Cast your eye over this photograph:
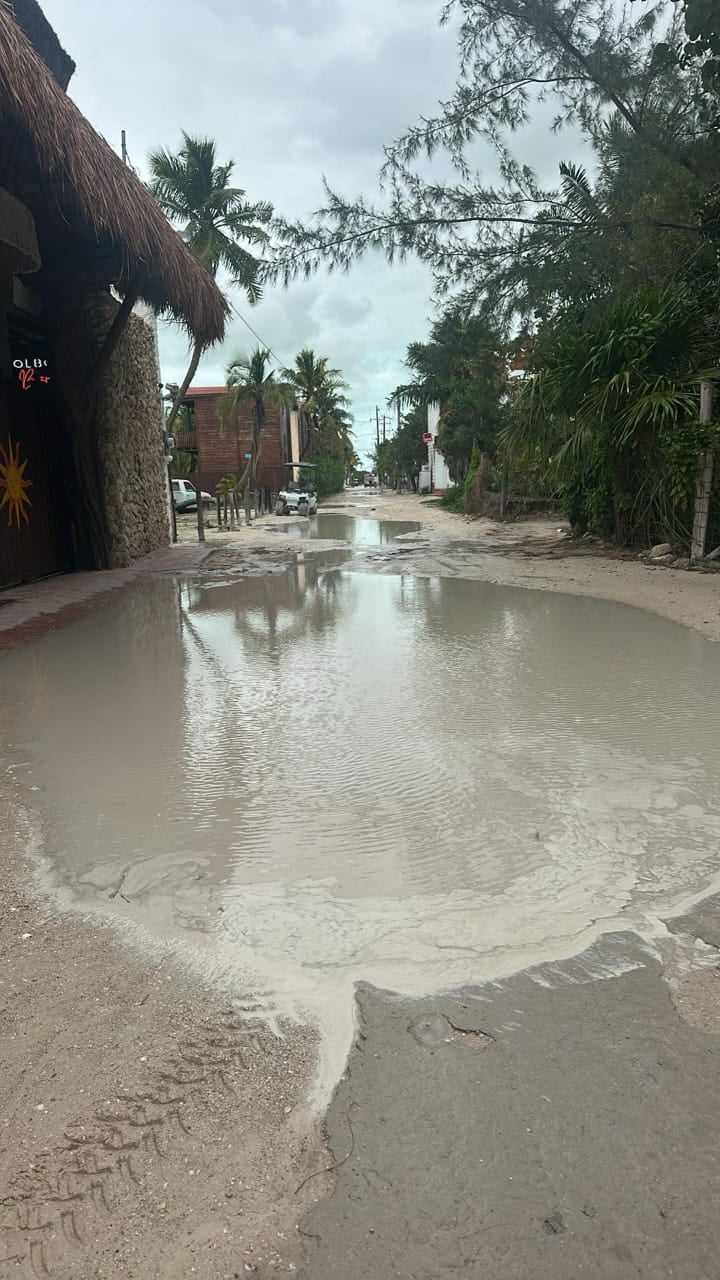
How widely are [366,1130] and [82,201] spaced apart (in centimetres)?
884

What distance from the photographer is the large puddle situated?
2.64 metres

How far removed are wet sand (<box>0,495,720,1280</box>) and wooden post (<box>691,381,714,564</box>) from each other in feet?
29.8

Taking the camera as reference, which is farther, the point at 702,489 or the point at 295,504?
the point at 295,504

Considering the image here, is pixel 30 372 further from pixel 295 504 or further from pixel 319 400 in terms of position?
pixel 319 400

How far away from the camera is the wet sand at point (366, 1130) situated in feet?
5.14

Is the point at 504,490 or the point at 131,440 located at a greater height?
the point at 131,440

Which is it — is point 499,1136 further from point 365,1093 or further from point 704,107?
point 704,107

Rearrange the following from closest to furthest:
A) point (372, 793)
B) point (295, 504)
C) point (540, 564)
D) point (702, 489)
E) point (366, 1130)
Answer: point (366, 1130) → point (372, 793) → point (702, 489) → point (540, 564) → point (295, 504)

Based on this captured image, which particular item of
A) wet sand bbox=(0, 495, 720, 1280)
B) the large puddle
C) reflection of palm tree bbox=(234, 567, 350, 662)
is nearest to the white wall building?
reflection of palm tree bbox=(234, 567, 350, 662)

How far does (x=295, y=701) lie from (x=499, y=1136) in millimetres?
3695

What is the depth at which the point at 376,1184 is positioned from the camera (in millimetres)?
1698

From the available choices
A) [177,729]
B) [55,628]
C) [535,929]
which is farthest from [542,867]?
[55,628]

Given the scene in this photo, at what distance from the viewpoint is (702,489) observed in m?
10.6

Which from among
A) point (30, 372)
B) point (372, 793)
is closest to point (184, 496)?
point (30, 372)
